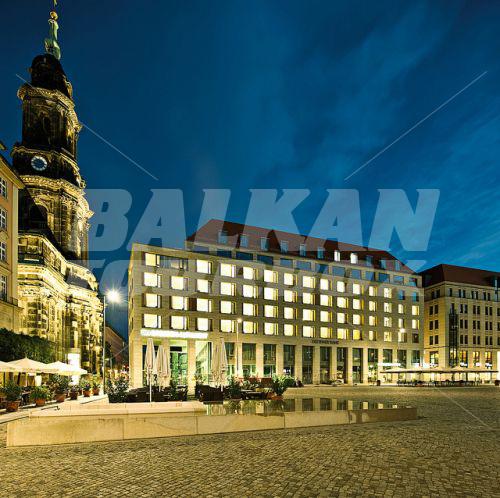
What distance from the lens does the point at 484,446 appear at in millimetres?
13602

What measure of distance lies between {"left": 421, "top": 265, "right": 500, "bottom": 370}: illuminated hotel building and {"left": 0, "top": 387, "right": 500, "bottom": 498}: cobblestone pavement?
272 ft

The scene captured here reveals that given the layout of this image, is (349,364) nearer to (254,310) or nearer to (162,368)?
(254,310)

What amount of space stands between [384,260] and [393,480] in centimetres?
8236

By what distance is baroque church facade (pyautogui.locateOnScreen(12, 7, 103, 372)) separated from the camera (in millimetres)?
75150

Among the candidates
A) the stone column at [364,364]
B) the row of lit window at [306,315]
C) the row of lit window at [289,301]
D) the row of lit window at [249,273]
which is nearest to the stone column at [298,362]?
the row of lit window at [306,315]

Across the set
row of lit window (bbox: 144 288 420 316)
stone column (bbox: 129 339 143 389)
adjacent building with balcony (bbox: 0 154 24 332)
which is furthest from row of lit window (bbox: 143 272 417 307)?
adjacent building with balcony (bbox: 0 154 24 332)

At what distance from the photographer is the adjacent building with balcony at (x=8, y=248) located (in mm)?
38688

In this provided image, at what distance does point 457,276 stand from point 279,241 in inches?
1705

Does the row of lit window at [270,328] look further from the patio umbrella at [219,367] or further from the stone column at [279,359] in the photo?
the patio umbrella at [219,367]

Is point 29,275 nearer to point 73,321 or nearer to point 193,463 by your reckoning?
point 73,321

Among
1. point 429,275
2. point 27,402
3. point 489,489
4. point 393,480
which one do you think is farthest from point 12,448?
point 429,275

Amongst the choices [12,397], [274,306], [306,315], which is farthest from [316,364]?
[12,397]

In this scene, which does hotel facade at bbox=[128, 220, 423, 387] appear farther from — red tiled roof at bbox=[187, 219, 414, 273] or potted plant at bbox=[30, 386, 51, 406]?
potted plant at bbox=[30, 386, 51, 406]

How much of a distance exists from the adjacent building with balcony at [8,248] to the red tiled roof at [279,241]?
30.1m
